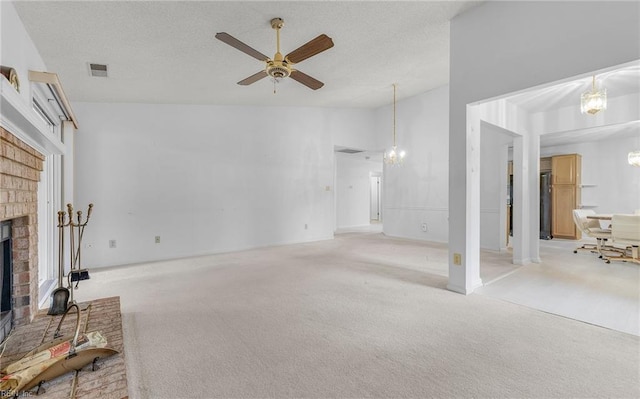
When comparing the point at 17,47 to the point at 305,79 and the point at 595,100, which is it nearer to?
the point at 305,79

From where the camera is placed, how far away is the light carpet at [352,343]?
5.47 feet

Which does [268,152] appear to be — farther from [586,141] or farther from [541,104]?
[586,141]

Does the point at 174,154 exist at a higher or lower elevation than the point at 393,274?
higher

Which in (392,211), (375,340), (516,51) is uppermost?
(516,51)

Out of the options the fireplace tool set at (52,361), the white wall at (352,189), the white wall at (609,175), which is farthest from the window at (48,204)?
the white wall at (609,175)

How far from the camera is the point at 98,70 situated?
3506mm

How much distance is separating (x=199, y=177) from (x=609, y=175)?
9.56 m

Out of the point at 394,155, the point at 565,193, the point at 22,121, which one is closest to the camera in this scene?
the point at 22,121

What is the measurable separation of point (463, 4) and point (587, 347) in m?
3.24

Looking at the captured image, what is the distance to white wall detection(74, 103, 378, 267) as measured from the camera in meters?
4.62

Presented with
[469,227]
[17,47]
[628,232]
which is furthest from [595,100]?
[17,47]

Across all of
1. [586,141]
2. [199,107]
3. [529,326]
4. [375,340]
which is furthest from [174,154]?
[586,141]

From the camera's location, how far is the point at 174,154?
201 inches

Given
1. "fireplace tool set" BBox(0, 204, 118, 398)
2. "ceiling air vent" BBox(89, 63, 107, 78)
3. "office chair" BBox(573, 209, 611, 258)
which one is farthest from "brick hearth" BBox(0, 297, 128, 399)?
"office chair" BBox(573, 209, 611, 258)
